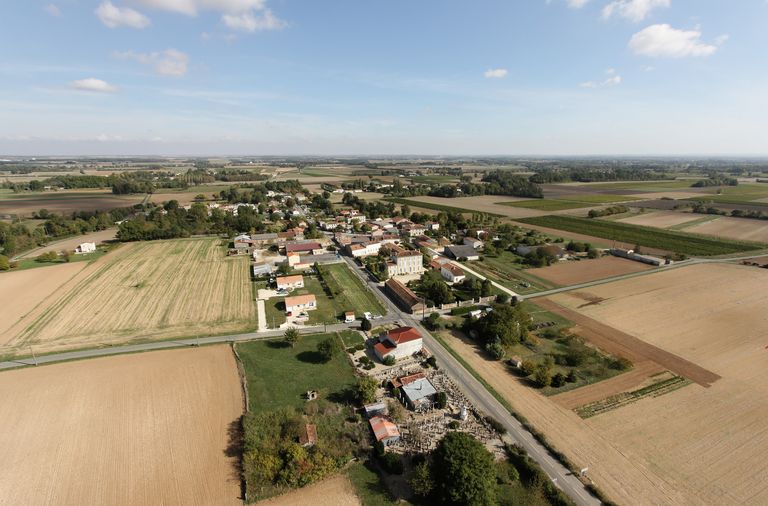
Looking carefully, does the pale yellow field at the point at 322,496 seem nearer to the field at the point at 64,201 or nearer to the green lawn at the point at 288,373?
the green lawn at the point at 288,373

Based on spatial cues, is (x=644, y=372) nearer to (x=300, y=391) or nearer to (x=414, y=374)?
(x=414, y=374)

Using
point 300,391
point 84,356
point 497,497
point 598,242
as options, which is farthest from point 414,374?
point 598,242

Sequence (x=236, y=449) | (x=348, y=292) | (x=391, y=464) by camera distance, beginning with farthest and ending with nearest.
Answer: (x=348, y=292), (x=236, y=449), (x=391, y=464)

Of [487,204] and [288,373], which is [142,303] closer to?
[288,373]

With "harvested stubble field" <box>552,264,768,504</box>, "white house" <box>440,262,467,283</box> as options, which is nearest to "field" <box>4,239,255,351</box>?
"white house" <box>440,262,467,283</box>

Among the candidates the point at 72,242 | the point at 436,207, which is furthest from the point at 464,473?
the point at 436,207
